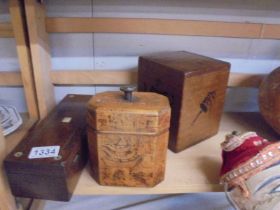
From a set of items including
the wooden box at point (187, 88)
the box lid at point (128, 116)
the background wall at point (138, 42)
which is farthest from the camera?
the background wall at point (138, 42)

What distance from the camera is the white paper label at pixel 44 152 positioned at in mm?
431

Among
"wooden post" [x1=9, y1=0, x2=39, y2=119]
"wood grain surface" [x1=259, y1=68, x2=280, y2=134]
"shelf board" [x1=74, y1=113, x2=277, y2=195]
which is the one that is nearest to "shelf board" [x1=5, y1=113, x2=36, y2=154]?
"wooden post" [x1=9, y1=0, x2=39, y2=119]

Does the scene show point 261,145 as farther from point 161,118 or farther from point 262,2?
point 262,2

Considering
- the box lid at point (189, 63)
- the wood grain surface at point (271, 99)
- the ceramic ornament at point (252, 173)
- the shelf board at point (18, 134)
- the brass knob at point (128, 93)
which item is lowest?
the shelf board at point (18, 134)

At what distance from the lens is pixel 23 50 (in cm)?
61

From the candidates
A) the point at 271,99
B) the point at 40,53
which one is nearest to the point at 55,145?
the point at 40,53

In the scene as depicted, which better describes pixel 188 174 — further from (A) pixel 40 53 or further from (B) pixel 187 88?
(A) pixel 40 53

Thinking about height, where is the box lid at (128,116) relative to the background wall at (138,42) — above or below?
below

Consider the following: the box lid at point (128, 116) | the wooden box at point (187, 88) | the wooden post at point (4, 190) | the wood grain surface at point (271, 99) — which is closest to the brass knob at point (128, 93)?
the box lid at point (128, 116)

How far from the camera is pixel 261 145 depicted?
46 centimetres

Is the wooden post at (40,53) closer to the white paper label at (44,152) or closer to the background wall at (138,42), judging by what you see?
the background wall at (138,42)

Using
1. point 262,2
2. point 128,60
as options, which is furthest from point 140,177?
point 262,2

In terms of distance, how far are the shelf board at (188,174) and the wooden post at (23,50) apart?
0.27 meters

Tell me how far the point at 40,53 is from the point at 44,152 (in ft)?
0.94
